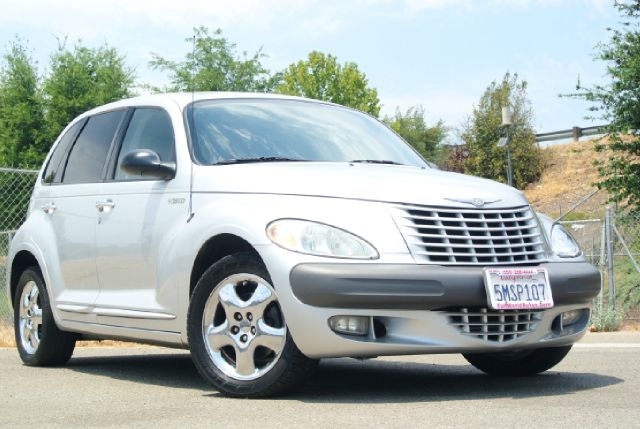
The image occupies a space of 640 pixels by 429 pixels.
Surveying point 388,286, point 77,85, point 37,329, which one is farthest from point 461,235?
point 77,85

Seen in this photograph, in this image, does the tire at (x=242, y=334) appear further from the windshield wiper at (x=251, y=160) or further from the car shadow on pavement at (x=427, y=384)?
the windshield wiper at (x=251, y=160)

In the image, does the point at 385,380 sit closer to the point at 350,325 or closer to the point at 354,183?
the point at 350,325

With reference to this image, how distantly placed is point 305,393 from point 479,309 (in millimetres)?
1089

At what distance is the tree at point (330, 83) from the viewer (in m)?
50.7

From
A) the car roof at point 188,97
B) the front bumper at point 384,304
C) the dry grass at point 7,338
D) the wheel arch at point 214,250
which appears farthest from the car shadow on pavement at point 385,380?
the dry grass at point 7,338

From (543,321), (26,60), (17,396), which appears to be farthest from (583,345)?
(26,60)

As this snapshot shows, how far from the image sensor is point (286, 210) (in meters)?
6.09

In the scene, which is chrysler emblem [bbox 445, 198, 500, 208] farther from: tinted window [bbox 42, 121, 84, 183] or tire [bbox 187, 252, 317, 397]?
tinted window [bbox 42, 121, 84, 183]

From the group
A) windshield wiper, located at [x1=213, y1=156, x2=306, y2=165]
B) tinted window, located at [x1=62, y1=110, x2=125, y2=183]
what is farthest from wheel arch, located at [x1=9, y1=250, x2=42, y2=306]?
windshield wiper, located at [x1=213, y1=156, x2=306, y2=165]

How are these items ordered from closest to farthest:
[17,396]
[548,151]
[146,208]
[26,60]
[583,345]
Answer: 1. [17,396]
2. [146,208]
3. [583,345]
4. [26,60]
5. [548,151]

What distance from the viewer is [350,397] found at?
6.26 metres

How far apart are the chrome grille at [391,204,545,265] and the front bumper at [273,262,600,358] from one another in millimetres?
96

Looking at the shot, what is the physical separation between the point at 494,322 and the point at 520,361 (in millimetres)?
1271

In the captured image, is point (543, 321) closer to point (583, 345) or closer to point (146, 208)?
point (146, 208)
